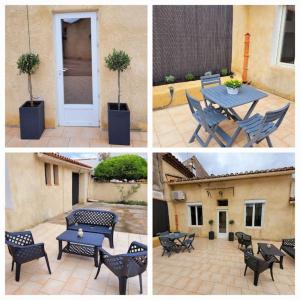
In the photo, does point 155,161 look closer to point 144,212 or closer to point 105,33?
point 105,33

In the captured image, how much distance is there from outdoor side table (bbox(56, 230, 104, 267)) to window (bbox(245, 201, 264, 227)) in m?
3.02

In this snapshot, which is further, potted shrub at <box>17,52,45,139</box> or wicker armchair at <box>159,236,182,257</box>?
wicker armchair at <box>159,236,182,257</box>

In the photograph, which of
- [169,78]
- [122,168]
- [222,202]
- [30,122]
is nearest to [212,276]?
[222,202]

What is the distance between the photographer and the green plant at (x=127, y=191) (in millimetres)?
9609

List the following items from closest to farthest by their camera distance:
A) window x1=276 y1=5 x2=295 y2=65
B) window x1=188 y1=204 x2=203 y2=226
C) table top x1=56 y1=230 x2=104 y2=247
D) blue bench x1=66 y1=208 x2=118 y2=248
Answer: table top x1=56 y1=230 x2=104 y2=247
blue bench x1=66 y1=208 x2=118 y2=248
window x1=276 y1=5 x2=295 y2=65
window x1=188 y1=204 x2=203 y2=226

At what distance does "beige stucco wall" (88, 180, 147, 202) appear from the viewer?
9.61 meters

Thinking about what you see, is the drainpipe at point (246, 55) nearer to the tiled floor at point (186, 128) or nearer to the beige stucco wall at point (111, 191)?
the tiled floor at point (186, 128)

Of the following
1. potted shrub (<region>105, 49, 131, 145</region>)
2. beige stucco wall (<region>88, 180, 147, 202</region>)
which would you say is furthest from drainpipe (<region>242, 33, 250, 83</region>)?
beige stucco wall (<region>88, 180, 147, 202</region>)

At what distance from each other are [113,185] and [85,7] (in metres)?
6.42

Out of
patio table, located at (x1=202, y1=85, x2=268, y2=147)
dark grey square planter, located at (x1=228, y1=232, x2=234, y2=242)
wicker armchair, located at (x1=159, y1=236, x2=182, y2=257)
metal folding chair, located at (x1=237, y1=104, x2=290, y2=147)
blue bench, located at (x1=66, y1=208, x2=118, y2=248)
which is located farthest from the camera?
dark grey square planter, located at (x1=228, y1=232, x2=234, y2=242)

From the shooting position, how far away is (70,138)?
4.62 metres

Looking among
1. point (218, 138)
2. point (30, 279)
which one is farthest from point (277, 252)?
point (30, 279)

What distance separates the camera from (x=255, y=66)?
20.9 ft

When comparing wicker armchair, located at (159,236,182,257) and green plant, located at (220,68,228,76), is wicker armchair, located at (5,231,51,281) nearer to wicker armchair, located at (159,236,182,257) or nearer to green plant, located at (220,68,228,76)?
wicker armchair, located at (159,236,182,257)
